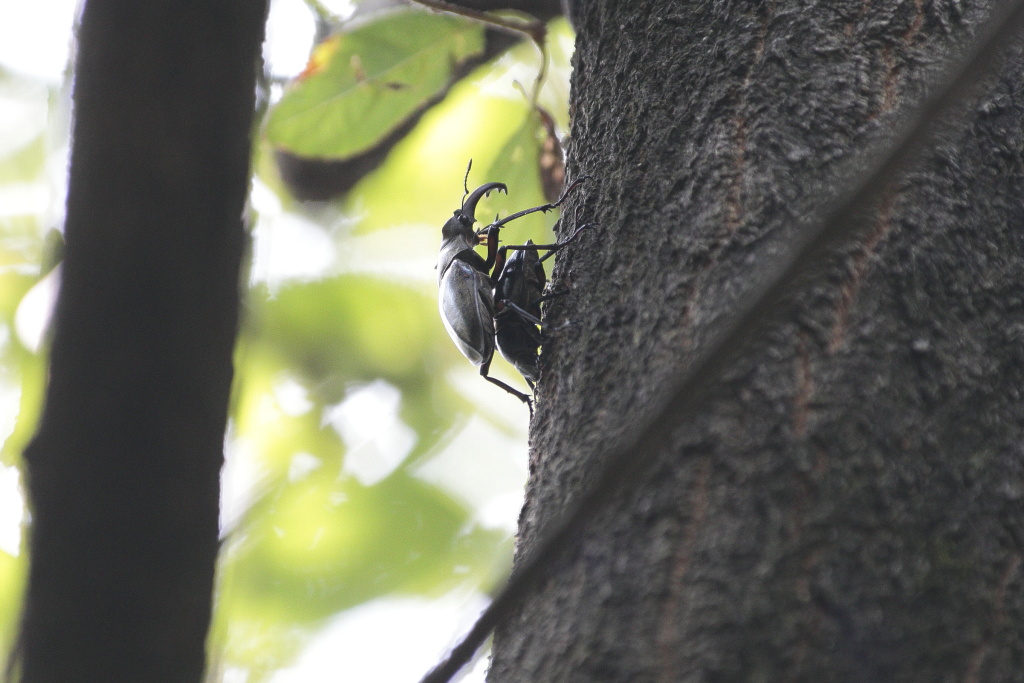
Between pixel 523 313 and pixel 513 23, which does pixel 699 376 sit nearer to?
pixel 523 313

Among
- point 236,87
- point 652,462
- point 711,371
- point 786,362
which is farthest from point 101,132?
point 786,362

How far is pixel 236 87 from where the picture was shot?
0.56 m

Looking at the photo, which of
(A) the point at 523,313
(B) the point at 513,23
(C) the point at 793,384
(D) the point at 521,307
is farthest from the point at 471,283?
(C) the point at 793,384

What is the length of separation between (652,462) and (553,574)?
0.19m

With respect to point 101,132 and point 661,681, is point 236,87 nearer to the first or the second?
point 101,132

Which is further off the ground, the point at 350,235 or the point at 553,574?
the point at 350,235

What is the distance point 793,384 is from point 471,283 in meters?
1.54

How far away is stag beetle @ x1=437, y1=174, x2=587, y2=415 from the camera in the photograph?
239 centimetres

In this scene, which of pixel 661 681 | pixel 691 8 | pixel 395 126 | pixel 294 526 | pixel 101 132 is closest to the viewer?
pixel 101 132

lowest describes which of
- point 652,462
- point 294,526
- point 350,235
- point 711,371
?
point 711,371

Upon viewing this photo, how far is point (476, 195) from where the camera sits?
9.53 feet

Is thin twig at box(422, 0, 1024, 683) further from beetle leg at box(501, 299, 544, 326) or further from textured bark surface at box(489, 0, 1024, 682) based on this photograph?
beetle leg at box(501, 299, 544, 326)

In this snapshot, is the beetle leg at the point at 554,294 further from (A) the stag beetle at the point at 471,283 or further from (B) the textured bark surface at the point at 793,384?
(A) the stag beetle at the point at 471,283

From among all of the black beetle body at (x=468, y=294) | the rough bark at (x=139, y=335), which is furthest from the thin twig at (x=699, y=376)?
the black beetle body at (x=468, y=294)
